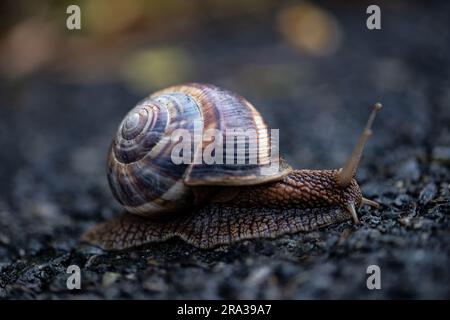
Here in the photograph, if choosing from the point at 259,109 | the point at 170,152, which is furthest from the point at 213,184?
the point at 259,109

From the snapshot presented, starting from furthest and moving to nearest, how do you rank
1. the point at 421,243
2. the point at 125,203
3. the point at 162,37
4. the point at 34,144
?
the point at 162,37
the point at 34,144
the point at 125,203
the point at 421,243

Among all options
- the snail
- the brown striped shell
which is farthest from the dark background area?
the brown striped shell

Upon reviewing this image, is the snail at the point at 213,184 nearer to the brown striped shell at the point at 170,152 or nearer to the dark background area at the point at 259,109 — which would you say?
the brown striped shell at the point at 170,152

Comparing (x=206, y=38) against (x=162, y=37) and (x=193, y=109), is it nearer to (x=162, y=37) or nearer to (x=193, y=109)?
(x=162, y=37)

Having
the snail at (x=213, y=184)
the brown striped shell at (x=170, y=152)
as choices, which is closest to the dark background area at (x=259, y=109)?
the snail at (x=213, y=184)

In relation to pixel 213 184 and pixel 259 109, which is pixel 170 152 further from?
pixel 259 109

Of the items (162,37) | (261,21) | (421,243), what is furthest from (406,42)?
(421,243)
